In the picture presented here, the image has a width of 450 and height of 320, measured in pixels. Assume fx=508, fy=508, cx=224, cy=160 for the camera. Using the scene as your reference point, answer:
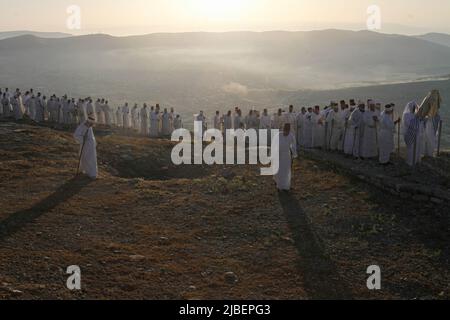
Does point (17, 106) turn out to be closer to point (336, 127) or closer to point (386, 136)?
point (336, 127)

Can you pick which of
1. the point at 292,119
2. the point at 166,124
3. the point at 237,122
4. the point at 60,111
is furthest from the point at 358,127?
the point at 60,111

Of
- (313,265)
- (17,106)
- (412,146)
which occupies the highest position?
(17,106)

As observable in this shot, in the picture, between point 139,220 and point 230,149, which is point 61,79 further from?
point 139,220

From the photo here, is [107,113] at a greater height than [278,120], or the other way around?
[278,120]

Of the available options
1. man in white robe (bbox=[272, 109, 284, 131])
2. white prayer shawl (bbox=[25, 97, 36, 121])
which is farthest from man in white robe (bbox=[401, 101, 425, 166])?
white prayer shawl (bbox=[25, 97, 36, 121])

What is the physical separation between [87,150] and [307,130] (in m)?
7.52

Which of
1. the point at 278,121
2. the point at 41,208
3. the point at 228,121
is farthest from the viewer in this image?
the point at 228,121

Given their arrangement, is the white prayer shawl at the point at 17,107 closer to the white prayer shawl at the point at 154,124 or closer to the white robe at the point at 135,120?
the white robe at the point at 135,120

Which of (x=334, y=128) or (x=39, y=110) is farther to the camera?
(x=39, y=110)

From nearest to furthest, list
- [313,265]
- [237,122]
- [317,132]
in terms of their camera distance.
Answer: [313,265] < [317,132] < [237,122]

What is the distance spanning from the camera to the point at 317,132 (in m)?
16.1

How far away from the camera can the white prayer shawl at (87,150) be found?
1174cm

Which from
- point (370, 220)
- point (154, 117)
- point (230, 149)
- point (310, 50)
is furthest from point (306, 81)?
point (370, 220)

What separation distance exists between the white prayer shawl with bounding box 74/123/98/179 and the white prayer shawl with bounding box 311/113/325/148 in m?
7.25
